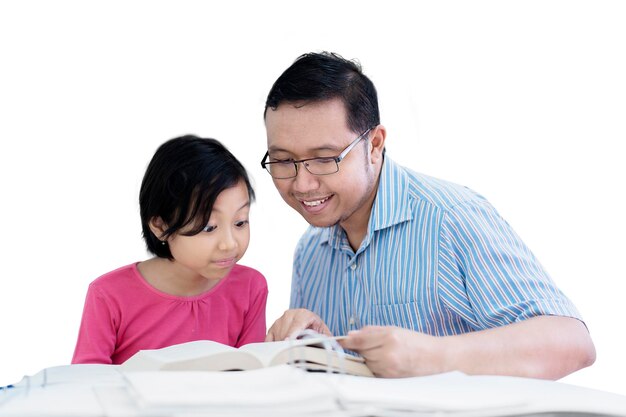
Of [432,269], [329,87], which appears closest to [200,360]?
[432,269]

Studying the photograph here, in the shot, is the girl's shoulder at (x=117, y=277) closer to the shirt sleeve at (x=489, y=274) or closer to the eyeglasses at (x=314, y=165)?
the eyeglasses at (x=314, y=165)

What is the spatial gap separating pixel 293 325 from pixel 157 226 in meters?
0.55

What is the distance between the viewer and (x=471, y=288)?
1954 millimetres

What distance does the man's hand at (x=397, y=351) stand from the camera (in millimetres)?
1493

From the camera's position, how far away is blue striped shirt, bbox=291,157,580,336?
189cm

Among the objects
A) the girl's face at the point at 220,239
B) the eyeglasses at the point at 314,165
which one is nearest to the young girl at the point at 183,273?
the girl's face at the point at 220,239

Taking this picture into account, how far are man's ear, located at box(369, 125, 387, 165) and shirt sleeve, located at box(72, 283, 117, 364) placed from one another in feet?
2.72

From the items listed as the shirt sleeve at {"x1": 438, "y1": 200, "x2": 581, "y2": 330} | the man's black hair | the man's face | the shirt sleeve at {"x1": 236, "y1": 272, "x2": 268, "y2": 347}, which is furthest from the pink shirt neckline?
the shirt sleeve at {"x1": 438, "y1": 200, "x2": 581, "y2": 330}

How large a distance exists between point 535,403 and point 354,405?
290 millimetres

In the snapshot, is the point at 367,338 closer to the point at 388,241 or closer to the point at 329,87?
the point at 388,241

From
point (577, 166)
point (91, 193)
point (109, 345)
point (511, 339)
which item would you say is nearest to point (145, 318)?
point (109, 345)

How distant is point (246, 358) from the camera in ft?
4.69

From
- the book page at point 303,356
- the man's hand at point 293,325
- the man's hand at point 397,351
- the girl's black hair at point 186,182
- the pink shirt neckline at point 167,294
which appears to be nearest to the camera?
the book page at point 303,356

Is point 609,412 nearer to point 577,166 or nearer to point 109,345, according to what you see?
point 109,345
